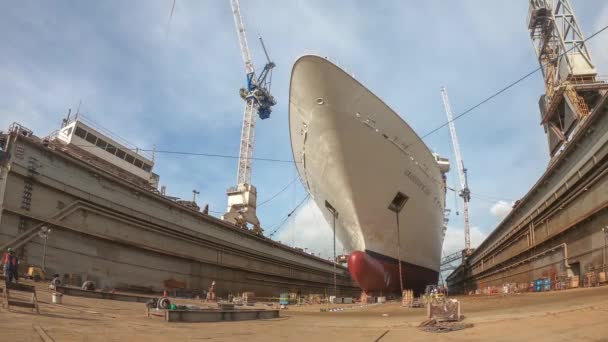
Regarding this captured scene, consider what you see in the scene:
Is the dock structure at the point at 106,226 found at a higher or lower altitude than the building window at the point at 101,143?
lower

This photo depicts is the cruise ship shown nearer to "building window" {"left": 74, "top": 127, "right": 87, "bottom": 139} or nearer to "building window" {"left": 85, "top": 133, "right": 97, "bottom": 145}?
"building window" {"left": 85, "top": 133, "right": 97, "bottom": 145}

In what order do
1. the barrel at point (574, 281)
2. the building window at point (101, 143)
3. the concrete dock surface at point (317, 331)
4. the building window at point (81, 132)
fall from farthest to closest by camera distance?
the building window at point (101, 143) → the building window at point (81, 132) → the barrel at point (574, 281) → the concrete dock surface at point (317, 331)

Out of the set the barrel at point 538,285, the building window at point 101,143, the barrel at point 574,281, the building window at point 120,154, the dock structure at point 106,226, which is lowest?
the barrel at point 538,285

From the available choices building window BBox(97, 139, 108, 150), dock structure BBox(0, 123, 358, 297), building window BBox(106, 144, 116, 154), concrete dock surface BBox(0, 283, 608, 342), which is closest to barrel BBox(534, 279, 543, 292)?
concrete dock surface BBox(0, 283, 608, 342)

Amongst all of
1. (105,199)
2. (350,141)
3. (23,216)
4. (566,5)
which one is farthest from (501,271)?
(23,216)

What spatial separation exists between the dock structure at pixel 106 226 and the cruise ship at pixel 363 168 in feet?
38.3

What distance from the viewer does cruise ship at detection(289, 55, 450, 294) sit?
2480 cm

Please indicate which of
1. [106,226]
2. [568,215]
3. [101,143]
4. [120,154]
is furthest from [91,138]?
[568,215]

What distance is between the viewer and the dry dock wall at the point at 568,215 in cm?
1781

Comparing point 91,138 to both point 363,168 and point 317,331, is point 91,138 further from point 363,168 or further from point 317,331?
point 317,331

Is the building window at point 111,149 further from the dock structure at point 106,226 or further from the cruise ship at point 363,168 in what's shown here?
the cruise ship at point 363,168

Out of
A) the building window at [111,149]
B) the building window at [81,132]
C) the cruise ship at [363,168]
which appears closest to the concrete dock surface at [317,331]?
the cruise ship at [363,168]

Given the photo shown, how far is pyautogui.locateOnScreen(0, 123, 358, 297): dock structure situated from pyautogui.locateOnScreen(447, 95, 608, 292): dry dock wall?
24.2 meters

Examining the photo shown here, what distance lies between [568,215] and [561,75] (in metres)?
23.5
